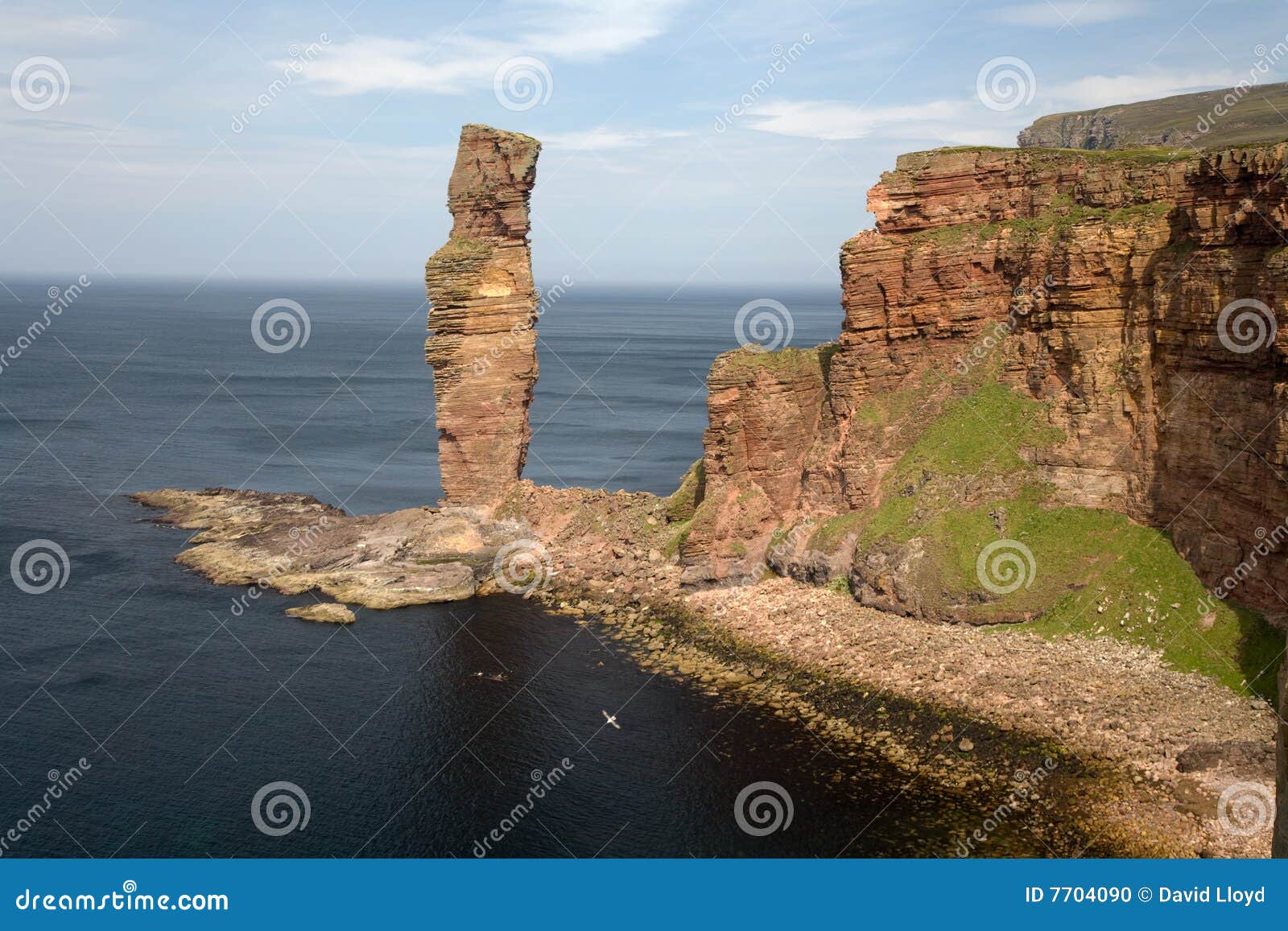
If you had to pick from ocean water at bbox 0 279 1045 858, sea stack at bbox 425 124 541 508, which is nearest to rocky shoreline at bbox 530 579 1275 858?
ocean water at bbox 0 279 1045 858

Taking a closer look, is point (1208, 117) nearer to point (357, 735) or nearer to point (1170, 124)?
point (1170, 124)

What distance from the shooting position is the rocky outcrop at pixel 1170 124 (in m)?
71.4

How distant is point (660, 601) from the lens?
2197 inches

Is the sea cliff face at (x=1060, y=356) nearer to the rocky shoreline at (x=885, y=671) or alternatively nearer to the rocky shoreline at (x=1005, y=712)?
the rocky shoreline at (x=885, y=671)

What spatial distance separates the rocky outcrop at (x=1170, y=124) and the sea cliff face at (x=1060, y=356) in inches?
983

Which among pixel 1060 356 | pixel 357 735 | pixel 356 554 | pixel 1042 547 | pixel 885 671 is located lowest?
pixel 357 735

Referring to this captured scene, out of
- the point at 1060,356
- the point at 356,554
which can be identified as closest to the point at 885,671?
the point at 1060,356

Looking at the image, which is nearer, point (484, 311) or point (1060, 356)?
point (1060, 356)

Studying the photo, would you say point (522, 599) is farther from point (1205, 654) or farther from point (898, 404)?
point (1205, 654)

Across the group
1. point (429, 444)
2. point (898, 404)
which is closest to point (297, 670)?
point (898, 404)

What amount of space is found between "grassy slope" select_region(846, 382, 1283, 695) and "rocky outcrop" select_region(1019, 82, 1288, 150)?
30.5m

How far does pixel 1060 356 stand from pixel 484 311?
109ft

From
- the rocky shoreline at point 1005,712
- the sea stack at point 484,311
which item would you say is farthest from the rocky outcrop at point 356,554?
the rocky shoreline at point 1005,712

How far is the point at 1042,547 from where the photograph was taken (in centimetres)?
4688
